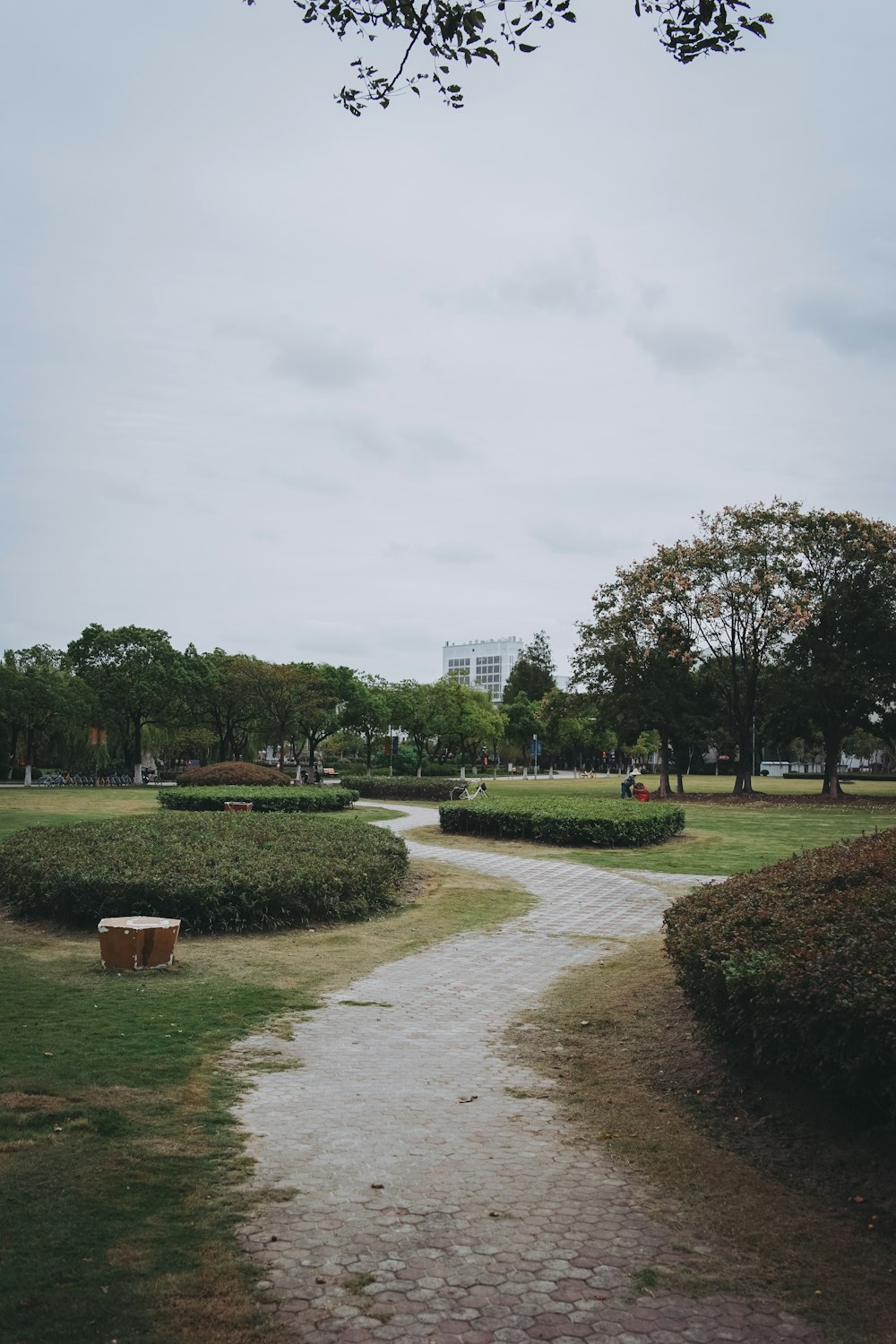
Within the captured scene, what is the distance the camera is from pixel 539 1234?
3639 millimetres

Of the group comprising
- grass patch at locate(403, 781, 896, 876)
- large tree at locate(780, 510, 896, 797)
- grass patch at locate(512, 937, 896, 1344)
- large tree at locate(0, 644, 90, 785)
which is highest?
large tree at locate(780, 510, 896, 797)

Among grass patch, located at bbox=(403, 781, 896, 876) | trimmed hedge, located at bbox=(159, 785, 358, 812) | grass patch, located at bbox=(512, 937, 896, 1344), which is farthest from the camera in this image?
trimmed hedge, located at bbox=(159, 785, 358, 812)

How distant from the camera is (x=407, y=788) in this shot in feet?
Result: 117

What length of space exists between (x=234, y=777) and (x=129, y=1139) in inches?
1103

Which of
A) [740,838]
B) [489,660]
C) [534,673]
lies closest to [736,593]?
[740,838]

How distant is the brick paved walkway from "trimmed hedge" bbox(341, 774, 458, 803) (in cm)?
2825

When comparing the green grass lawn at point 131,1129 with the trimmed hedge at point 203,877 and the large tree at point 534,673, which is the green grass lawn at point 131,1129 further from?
the large tree at point 534,673

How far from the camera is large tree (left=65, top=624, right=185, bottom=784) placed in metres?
46.3

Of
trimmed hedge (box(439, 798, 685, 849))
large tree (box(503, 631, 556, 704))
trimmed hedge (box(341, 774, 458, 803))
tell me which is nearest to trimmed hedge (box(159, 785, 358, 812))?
trimmed hedge (box(439, 798, 685, 849))

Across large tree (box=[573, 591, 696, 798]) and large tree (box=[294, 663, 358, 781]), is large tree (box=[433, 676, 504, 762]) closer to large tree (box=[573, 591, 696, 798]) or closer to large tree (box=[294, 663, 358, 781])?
large tree (box=[294, 663, 358, 781])

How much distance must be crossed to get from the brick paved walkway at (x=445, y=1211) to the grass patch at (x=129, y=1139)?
0.20 metres

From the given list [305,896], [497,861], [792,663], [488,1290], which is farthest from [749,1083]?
[792,663]

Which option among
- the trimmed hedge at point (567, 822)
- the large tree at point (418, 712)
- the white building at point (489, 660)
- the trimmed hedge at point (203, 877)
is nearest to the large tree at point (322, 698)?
the large tree at point (418, 712)

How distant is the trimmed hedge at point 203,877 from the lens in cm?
1024
